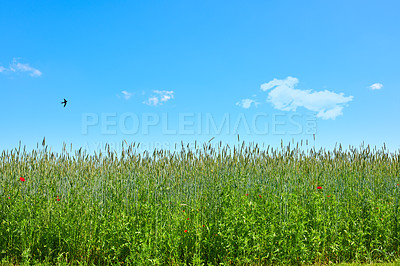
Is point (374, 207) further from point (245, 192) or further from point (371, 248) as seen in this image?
point (245, 192)

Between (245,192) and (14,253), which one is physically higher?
(245,192)

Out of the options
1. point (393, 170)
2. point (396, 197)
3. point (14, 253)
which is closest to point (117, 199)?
point (14, 253)

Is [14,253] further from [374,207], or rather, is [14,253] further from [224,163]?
[374,207]

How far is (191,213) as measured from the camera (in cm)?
469

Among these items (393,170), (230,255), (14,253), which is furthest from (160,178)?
(393,170)

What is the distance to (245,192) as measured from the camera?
4.99 metres

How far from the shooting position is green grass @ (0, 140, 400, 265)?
13.9ft

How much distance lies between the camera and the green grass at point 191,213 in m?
4.23

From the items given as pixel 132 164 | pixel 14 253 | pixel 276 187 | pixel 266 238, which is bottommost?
pixel 14 253

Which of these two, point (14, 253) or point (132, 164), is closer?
point (14, 253)

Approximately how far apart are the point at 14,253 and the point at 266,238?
4100mm

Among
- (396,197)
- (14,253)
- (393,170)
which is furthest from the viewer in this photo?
(393,170)

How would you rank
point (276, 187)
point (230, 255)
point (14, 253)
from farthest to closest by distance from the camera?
1. point (276, 187)
2. point (14, 253)
3. point (230, 255)

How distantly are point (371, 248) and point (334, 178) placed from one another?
146cm
